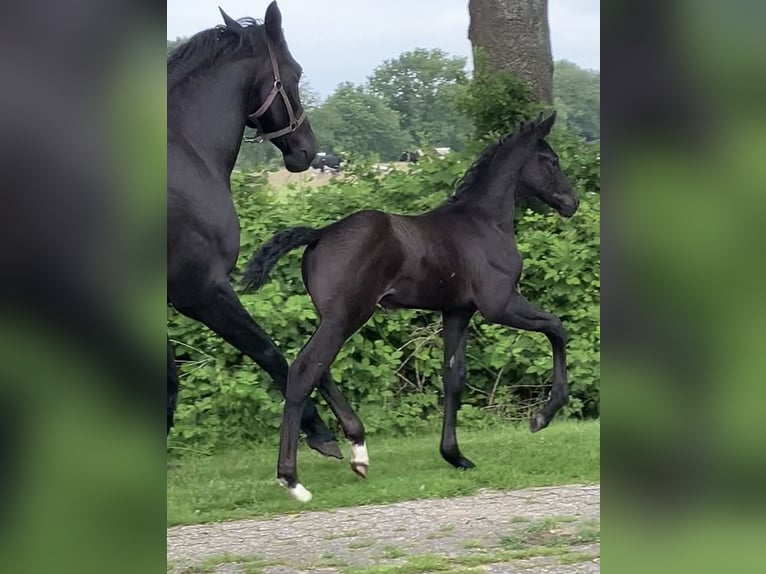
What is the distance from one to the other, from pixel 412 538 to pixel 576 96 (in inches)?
119

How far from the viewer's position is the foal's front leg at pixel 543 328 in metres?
4.58

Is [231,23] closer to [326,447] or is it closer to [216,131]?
[216,131]

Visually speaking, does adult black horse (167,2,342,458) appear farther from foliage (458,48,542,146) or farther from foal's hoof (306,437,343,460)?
foliage (458,48,542,146)

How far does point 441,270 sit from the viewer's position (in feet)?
14.5

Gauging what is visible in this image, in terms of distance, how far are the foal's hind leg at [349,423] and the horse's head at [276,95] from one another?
3.72 feet

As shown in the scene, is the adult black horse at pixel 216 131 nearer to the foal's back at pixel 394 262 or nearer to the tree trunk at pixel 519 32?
the foal's back at pixel 394 262

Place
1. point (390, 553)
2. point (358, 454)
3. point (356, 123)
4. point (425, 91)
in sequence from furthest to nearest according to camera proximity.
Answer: point (425, 91) → point (356, 123) → point (358, 454) → point (390, 553)

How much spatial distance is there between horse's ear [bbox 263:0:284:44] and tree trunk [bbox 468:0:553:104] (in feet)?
8.69

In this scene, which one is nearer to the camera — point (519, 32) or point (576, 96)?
point (576, 96)

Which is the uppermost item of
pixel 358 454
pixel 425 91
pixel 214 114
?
pixel 425 91

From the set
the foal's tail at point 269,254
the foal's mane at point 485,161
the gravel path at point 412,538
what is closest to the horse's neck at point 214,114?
the foal's tail at point 269,254

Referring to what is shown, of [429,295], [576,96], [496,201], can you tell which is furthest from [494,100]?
[429,295]
